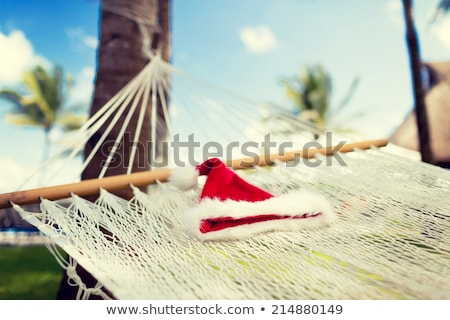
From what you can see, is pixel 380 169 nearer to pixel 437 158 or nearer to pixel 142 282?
pixel 142 282

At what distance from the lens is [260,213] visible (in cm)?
63

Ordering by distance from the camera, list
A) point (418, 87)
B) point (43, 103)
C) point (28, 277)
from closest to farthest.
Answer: point (28, 277), point (418, 87), point (43, 103)

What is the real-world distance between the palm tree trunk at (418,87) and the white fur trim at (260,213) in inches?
97.3

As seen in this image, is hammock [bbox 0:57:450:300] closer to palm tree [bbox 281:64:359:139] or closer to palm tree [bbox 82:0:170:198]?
palm tree [bbox 82:0:170:198]

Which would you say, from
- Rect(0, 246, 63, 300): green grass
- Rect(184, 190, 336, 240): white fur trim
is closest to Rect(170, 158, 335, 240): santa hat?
Rect(184, 190, 336, 240): white fur trim

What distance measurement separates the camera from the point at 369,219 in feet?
2.10

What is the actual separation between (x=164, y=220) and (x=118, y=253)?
0.15 metres

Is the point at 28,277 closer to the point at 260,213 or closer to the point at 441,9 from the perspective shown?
the point at 260,213

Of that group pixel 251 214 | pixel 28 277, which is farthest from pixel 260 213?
pixel 28 277

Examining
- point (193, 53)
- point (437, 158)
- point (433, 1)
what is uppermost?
point (433, 1)

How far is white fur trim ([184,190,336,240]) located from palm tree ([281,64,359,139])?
6.21 meters

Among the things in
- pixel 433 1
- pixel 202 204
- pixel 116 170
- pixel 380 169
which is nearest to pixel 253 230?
pixel 202 204

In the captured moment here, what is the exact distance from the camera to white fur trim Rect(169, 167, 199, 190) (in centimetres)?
79

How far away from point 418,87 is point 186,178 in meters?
2.77
